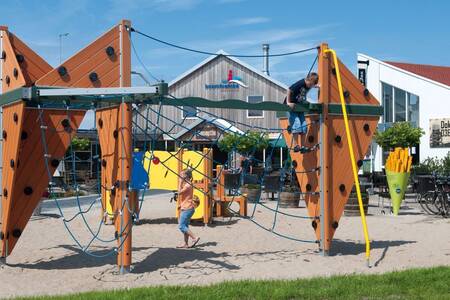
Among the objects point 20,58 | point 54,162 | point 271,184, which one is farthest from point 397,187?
point 20,58

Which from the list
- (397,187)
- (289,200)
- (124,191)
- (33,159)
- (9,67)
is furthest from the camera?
(289,200)

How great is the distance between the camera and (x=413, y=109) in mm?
29469

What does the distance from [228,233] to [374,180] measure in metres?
9.00

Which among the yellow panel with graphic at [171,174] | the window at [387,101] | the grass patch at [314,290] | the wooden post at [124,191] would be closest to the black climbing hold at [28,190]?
the wooden post at [124,191]

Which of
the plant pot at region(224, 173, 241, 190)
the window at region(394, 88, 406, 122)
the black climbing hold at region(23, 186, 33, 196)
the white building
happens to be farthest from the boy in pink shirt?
the window at region(394, 88, 406, 122)

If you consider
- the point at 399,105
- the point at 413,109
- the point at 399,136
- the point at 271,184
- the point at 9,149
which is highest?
the point at 399,105

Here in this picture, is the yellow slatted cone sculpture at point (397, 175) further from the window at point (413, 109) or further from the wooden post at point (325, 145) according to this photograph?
the window at point (413, 109)

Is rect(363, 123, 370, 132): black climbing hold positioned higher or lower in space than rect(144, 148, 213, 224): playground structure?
higher

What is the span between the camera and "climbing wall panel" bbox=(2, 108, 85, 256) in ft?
26.9

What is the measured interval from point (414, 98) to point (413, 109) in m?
0.51

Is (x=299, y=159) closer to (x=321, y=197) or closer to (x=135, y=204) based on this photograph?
(x=321, y=197)

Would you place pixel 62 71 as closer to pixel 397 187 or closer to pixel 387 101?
pixel 397 187

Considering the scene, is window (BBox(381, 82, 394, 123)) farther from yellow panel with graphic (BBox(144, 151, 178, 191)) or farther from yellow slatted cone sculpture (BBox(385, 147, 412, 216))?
yellow panel with graphic (BBox(144, 151, 178, 191))

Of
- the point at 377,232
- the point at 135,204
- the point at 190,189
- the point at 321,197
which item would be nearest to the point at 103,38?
the point at 135,204
